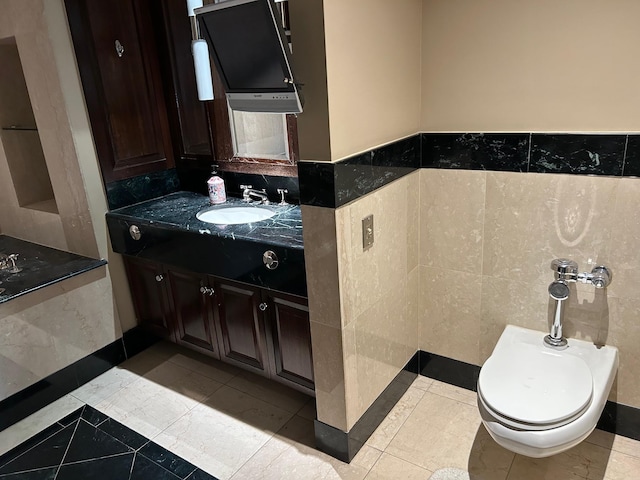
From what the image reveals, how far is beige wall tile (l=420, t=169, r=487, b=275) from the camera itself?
6.84 feet

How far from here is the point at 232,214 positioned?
2.50m

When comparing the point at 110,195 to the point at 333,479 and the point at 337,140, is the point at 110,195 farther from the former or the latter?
the point at 333,479

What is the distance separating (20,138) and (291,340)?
7.01ft

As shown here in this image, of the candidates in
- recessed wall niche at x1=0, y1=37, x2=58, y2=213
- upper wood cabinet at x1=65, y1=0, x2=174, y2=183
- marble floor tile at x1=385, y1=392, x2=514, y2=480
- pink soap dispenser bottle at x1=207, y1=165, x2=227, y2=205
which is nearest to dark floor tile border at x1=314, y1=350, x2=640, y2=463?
marble floor tile at x1=385, y1=392, x2=514, y2=480

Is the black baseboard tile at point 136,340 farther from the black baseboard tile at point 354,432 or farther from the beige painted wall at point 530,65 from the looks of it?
the beige painted wall at point 530,65

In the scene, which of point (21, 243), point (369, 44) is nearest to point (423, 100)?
point (369, 44)

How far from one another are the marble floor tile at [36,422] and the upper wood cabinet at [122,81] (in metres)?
1.13

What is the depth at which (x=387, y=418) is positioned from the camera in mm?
2201

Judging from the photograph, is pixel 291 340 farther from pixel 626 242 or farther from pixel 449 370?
pixel 626 242

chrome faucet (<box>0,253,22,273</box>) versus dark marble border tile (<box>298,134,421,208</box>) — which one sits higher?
dark marble border tile (<box>298,134,421,208</box>)

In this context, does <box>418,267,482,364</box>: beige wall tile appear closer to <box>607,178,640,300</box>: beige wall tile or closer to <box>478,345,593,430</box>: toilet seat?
<box>478,345,593,430</box>: toilet seat

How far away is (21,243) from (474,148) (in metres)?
2.66

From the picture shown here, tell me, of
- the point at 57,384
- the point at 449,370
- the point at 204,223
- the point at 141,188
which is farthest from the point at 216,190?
the point at 449,370

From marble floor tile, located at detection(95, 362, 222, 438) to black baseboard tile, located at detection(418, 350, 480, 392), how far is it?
105 cm
